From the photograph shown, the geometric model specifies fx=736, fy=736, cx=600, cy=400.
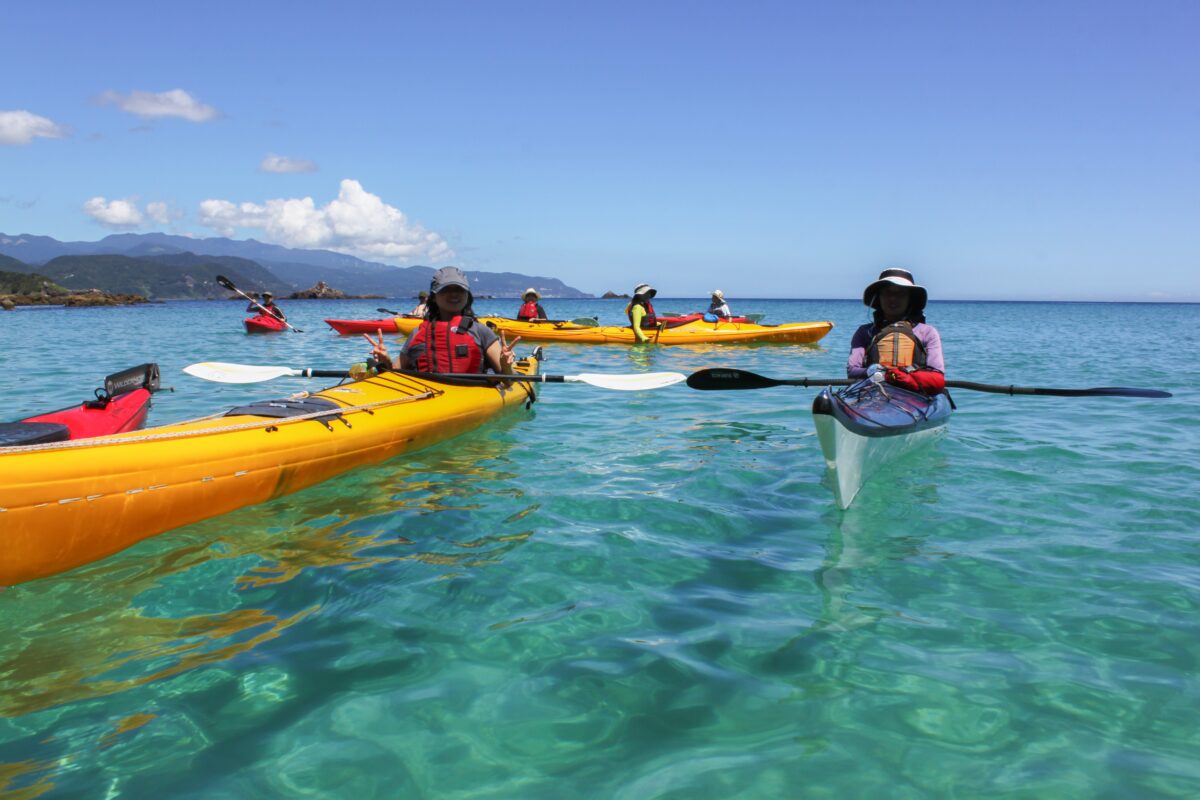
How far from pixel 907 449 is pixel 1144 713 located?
374cm

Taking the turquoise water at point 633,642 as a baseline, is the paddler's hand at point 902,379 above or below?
above

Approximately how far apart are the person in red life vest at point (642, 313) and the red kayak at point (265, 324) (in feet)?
40.4

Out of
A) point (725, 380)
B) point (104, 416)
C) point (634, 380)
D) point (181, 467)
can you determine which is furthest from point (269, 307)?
point (181, 467)

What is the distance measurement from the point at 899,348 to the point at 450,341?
4.48 metres

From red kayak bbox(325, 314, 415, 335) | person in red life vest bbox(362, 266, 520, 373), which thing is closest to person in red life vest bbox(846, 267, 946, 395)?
person in red life vest bbox(362, 266, 520, 373)

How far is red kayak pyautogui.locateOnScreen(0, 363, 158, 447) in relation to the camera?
13.5 feet

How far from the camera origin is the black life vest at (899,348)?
6895 millimetres

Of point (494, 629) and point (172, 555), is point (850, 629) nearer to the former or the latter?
point (494, 629)

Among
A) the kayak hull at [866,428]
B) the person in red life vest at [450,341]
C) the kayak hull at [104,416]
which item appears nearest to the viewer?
the kayak hull at [866,428]

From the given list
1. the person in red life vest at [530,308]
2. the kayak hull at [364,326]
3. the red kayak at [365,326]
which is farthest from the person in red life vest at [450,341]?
the kayak hull at [364,326]

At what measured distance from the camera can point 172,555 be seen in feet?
14.6

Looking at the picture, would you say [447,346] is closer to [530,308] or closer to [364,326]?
[530,308]

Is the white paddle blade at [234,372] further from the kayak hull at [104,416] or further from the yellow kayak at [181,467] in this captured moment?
the kayak hull at [104,416]

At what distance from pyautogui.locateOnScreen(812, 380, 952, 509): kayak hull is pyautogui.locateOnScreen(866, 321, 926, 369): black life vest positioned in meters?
0.32
